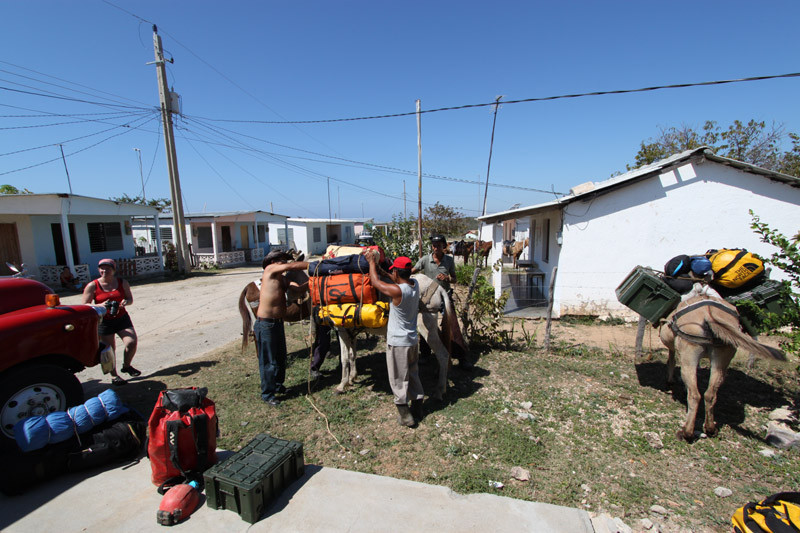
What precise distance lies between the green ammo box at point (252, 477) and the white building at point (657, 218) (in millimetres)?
7624

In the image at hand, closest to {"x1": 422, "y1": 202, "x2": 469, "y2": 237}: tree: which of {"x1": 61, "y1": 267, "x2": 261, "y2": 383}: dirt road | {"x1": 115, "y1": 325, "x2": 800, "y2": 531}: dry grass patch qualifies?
{"x1": 61, "y1": 267, "x2": 261, "y2": 383}: dirt road

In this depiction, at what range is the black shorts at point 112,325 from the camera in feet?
16.7

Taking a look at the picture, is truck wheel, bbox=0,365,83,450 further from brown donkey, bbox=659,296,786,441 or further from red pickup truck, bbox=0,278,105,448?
brown donkey, bbox=659,296,786,441

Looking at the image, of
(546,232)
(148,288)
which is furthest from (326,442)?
(148,288)

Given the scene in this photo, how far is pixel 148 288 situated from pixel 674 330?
1692cm

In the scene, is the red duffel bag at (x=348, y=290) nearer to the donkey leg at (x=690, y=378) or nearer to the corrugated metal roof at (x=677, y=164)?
the donkey leg at (x=690, y=378)

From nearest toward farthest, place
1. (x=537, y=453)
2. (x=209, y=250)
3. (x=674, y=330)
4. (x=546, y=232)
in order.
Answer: (x=537, y=453) < (x=674, y=330) < (x=546, y=232) < (x=209, y=250)

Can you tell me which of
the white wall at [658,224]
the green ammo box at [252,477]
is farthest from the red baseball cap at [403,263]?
the white wall at [658,224]

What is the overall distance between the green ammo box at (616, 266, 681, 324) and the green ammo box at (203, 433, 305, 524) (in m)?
4.24

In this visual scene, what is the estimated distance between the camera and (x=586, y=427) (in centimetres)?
378

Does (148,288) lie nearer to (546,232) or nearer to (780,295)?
(546,232)

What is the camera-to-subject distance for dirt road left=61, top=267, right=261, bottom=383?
21.3 ft

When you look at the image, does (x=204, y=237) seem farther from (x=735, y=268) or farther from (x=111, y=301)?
(x=735, y=268)

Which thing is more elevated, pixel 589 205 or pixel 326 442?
pixel 589 205
